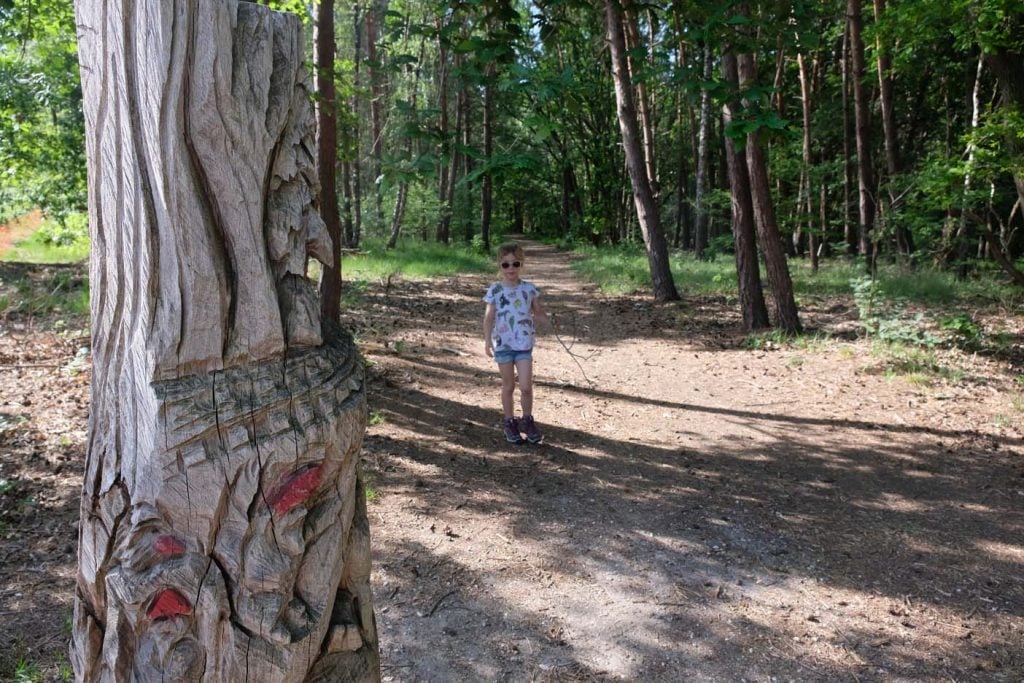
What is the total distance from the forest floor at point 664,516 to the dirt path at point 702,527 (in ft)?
0.06

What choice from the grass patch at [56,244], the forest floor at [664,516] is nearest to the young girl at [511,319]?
the forest floor at [664,516]

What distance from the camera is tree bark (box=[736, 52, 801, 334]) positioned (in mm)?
9547

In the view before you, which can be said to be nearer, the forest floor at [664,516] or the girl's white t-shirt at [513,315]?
the forest floor at [664,516]

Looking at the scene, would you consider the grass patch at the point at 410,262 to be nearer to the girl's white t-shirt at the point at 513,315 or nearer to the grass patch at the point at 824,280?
the grass patch at the point at 824,280

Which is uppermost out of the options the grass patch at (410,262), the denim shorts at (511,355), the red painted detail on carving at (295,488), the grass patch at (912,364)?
the grass patch at (410,262)

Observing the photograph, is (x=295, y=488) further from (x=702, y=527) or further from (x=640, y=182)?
(x=640, y=182)

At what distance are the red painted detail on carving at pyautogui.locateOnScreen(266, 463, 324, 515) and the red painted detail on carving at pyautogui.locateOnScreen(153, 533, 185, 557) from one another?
0.20m

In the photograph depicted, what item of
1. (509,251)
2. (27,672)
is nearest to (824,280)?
(509,251)

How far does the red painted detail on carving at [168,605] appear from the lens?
5.21 feet

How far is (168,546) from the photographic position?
159cm

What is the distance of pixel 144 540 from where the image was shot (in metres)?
1.59

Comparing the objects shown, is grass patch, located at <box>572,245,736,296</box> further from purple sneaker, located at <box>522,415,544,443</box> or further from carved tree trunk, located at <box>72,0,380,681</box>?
carved tree trunk, located at <box>72,0,380,681</box>

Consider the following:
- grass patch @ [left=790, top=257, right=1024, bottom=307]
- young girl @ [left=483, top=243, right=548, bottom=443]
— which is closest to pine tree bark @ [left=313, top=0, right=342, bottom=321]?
young girl @ [left=483, top=243, right=548, bottom=443]

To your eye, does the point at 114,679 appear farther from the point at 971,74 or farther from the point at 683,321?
→ the point at 971,74
